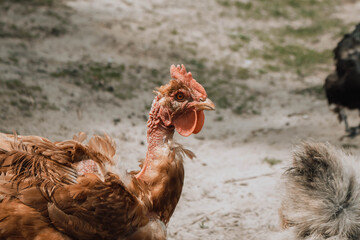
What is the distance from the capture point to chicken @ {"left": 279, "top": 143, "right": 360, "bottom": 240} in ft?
10.8

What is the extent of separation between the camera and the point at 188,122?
10.9ft

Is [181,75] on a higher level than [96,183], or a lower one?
higher

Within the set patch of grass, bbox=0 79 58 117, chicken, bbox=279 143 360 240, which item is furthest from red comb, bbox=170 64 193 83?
patch of grass, bbox=0 79 58 117

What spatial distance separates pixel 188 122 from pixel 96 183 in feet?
2.69

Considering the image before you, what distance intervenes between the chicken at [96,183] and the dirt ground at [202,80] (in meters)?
1.09

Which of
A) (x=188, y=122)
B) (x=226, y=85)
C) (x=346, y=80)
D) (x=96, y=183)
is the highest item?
(x=188, y=122)

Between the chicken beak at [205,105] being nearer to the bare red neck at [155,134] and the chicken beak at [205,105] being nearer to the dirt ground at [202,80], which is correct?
the bare red neck at [155,134]

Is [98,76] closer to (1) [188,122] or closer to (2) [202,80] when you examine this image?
(2) [202,80]

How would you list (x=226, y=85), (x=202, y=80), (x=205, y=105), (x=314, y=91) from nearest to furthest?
(x=205, y=105) → (x=202, y=80) → (x=226, y=85) → (x=314, y=91)

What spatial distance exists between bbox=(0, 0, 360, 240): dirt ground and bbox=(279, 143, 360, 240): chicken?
0.61 feet

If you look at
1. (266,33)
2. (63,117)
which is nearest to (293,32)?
(266,33)

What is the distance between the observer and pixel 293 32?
11625 millimetres

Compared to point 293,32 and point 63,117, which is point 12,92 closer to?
point 63,117

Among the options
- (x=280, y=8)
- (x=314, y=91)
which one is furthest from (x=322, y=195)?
(x=280, y=8)
